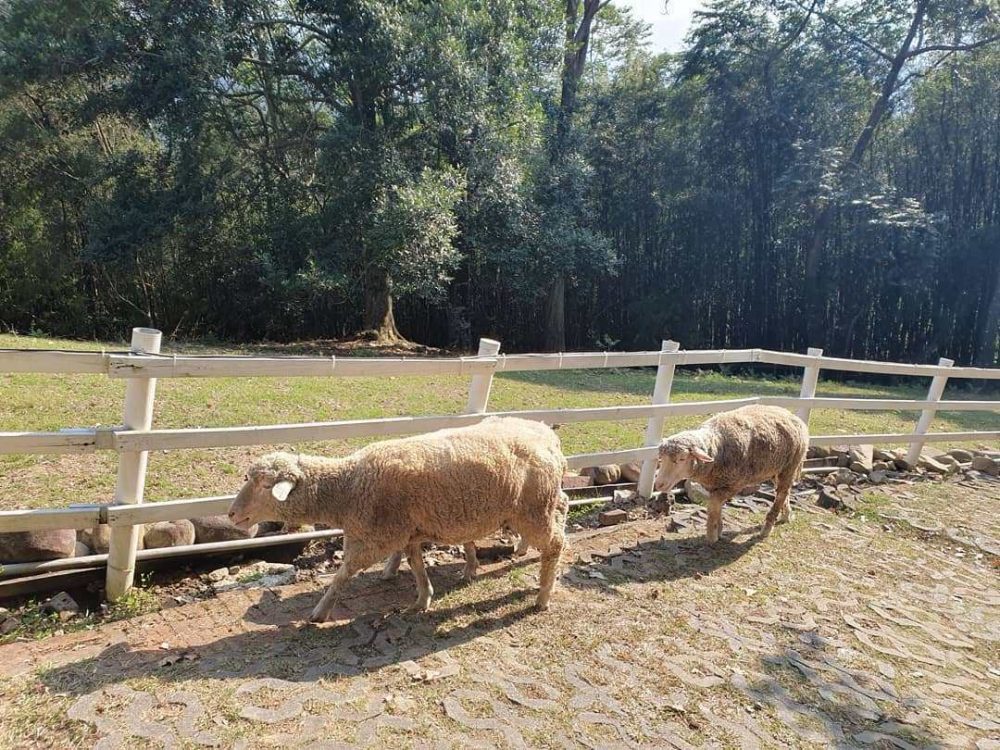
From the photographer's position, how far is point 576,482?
613cm

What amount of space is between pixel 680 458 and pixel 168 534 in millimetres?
3682

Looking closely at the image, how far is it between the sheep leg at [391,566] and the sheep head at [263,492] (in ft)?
2.90

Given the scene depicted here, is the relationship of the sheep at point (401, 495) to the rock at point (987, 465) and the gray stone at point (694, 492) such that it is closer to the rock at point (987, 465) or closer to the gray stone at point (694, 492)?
the gray stone at point (694, 492)

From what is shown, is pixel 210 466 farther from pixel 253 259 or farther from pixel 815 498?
pixel 253 259

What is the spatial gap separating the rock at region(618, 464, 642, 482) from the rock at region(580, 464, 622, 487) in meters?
0.11

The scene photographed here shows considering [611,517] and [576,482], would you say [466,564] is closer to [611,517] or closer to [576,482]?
[611,517]

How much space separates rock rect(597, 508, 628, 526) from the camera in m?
5.52

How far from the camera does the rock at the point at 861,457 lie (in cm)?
759

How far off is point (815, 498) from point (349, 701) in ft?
18.1

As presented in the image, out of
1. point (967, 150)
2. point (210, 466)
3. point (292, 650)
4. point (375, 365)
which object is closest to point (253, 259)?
point (210, 466)

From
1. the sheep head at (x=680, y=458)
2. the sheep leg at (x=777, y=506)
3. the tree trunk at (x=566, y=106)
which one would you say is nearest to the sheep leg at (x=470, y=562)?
the sheep head at (x=680, y=458)

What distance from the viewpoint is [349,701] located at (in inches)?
113

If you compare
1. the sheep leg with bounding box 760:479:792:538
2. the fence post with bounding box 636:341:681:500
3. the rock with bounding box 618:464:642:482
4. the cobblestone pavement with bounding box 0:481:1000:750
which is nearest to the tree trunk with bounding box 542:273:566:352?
the rock with bounding box 618:464:642:482

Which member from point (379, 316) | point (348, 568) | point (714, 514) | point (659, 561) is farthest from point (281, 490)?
point (379, 316)
